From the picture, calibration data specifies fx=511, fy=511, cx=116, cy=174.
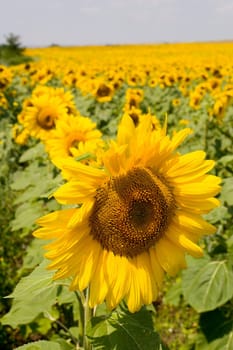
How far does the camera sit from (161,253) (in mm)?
1517

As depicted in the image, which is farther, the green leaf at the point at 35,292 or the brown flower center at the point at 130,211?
the green leaf at the point at 35,292

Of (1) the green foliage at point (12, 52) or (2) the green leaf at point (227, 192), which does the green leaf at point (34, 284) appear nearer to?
(2) the green leaf at point (227, 192)

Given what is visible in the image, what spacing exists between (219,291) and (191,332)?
3.09ft

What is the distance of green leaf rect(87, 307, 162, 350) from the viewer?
1.48 meters

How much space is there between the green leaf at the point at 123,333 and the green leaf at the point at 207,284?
1.19 metres

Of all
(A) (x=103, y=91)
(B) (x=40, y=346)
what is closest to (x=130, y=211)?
(B) (x=40, y=346)

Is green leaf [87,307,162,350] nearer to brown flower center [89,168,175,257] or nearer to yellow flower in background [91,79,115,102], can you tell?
brown flower center [89,168,175,257]

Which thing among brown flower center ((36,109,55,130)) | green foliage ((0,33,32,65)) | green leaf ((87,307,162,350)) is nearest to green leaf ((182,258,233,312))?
green leaf ((87,307,162,350))

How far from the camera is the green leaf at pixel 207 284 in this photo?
270 centimetres

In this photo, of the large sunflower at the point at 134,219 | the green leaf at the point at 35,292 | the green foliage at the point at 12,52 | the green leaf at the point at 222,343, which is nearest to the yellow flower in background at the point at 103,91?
the green leaf at the point at 222,343

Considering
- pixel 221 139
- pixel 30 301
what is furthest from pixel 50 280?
pixel 221 139

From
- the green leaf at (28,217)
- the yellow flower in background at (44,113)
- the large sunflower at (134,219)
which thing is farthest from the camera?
the yellow flower in background at (44,113)

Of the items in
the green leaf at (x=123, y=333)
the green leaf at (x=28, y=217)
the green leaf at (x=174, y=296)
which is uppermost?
the green leaf at (x=123, y=333)

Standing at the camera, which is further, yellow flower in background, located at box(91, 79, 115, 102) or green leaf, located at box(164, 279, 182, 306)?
yellow flower in background, located at box(91, 79, 115, 102)
